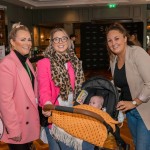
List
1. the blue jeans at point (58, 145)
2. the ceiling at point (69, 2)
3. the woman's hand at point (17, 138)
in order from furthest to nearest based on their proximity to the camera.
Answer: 1. the ceiling at point (69, 2)
2. the woman's hand at point (17, 138)
3. the blue jeans at point (58, 145)

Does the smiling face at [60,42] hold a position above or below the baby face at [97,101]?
above

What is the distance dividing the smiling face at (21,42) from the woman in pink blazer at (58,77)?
6.1 inches

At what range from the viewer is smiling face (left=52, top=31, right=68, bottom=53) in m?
2.06

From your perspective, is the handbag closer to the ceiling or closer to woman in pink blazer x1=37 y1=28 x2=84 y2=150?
woman in pink blazer x1=37 y1=28 x2=84 y2=150

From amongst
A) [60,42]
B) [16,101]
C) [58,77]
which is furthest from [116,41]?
[16,101]

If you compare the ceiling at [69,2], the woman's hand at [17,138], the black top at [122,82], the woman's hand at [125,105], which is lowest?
the woman's hand at [17,138]

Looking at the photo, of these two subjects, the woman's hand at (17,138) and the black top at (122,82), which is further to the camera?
the black top at (122,82)

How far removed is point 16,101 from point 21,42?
0.45 m

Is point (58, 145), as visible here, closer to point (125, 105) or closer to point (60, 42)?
point (125, 105)

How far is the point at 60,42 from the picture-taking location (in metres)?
2.06

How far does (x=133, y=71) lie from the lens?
2062 mm

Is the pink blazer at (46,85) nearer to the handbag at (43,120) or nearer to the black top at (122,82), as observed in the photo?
the handbag at (43,120)

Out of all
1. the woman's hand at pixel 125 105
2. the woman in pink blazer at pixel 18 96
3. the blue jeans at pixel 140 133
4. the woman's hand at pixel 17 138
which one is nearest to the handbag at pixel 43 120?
the woman in pink blazer at pixel 18 96

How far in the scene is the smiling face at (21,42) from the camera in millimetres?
2008
